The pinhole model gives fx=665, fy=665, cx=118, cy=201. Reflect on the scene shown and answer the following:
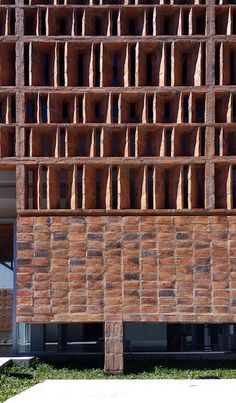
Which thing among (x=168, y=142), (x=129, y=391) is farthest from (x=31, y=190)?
(x=129, y=391)

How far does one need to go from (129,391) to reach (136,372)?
372 centimetres

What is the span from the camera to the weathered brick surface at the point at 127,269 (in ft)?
76.1

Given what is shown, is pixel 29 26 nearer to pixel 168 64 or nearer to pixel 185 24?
pixel 168 64

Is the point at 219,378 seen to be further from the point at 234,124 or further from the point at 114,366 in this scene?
the point at 234,124

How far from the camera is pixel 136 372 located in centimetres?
2352

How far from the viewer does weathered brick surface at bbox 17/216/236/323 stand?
23.2m

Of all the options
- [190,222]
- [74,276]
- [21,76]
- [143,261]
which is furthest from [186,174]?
[21,76]

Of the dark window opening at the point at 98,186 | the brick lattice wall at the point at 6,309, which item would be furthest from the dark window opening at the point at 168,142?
the brick lattice wall at the point at 6,309

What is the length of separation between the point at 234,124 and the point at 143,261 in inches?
230

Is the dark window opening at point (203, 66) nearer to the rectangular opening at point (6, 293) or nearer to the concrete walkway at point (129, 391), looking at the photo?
the rectangular opening at point (6, 293)

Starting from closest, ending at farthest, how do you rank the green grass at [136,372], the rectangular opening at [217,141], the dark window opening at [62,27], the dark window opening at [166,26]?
the green grass at [136,372] < the rectangular opening at [217,141] < the dark window opening at [62,27] < the dark window opening at [166,26]

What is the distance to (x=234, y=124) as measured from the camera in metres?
23.7

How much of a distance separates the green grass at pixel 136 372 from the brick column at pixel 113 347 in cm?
34

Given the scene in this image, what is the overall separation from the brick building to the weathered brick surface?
0.04 m
